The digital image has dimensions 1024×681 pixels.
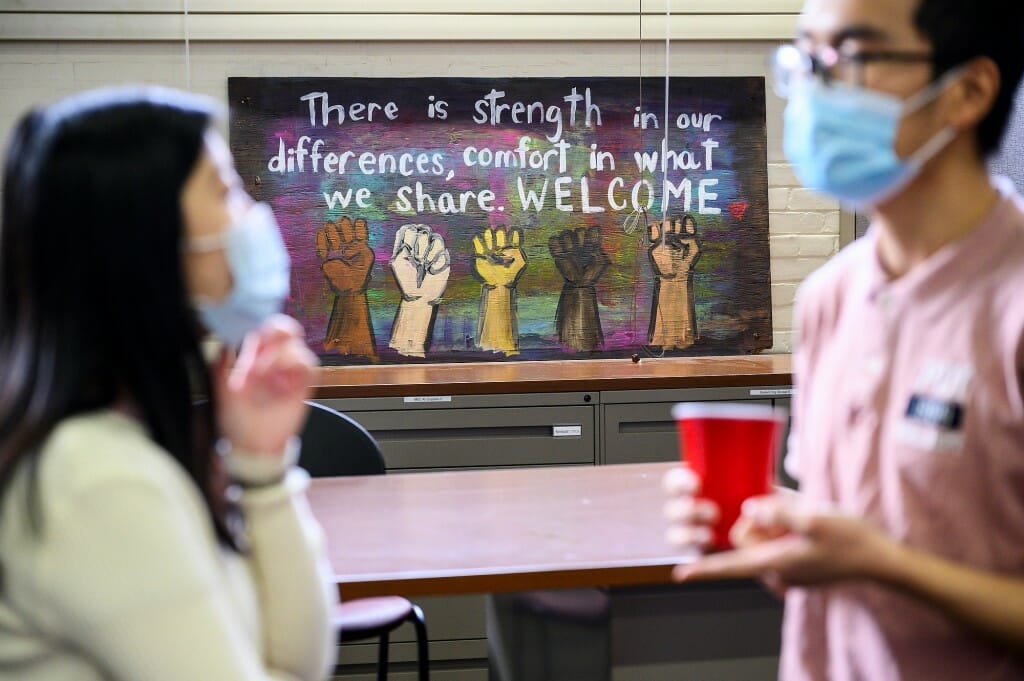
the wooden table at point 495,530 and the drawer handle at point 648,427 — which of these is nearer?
the wooden table at point 495,530

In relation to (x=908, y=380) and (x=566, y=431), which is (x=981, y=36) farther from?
(x=566, y=431)

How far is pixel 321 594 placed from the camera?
119 centimetres

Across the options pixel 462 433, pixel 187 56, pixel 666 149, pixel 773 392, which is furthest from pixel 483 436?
pixel 187 56

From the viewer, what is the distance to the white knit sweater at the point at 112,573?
92 centimetres

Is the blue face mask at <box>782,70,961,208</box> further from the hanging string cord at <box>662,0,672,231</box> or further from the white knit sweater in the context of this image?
the hanging string cord at <box>662,0,672,231</box>

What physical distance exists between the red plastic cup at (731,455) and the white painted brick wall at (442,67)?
3.20 m

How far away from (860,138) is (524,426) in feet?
7.94

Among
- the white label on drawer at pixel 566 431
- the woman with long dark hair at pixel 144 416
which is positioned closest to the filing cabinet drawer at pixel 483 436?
the white label on drawer at pixel 566 431

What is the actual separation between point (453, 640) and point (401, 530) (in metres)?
1.37

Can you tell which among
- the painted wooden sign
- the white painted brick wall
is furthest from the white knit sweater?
the white painted brick wall

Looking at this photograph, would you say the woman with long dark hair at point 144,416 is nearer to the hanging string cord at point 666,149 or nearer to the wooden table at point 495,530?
the wooden table at point 495,530

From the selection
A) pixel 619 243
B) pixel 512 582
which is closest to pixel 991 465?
pixel 512 582

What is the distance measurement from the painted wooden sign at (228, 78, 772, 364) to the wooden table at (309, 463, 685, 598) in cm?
175

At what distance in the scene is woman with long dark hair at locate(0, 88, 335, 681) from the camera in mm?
926
